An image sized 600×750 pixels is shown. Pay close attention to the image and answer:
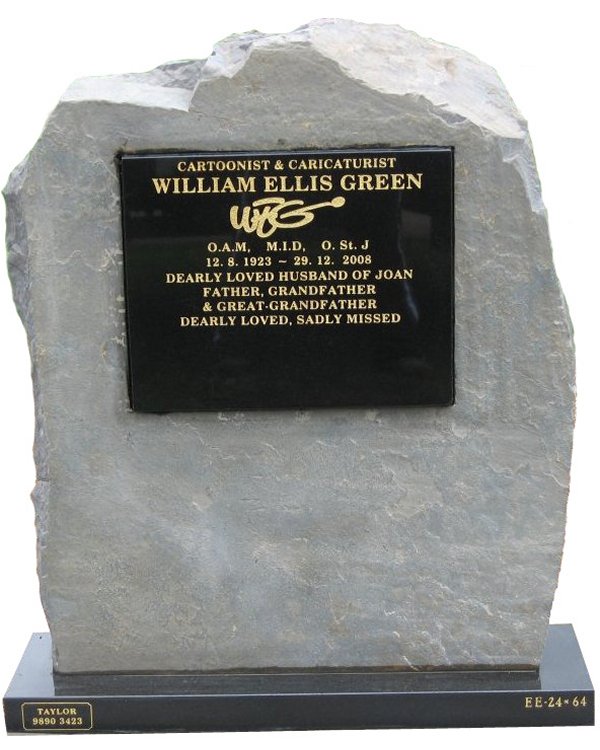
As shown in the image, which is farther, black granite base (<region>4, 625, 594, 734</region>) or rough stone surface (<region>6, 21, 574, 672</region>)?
black granite base (<region>4, 625, 594, 734</region>)

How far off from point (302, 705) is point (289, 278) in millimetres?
1224

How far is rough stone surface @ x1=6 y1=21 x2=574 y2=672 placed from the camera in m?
4.11

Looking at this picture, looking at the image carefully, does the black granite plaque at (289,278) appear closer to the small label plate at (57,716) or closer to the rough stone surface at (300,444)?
the rough stone surface at (300,444)

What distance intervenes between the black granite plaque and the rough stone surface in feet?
0.20

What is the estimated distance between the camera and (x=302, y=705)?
4.38m

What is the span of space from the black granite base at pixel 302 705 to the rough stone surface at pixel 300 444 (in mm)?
80
